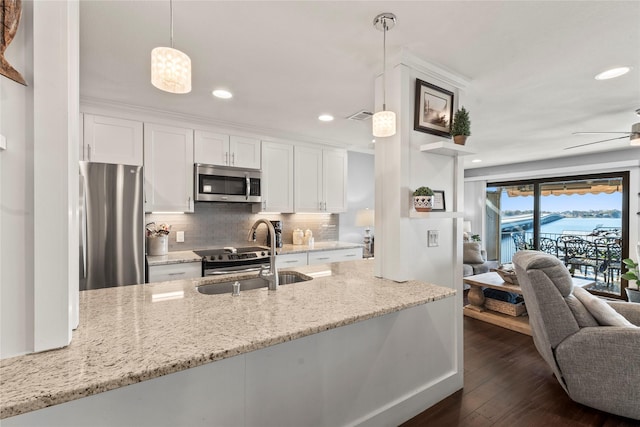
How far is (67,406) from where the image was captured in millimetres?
1069

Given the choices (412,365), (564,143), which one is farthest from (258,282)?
(564,143)

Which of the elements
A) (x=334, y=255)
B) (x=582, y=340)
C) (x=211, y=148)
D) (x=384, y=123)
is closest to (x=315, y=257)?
(x=334, y=255)

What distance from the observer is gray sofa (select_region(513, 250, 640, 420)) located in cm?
192

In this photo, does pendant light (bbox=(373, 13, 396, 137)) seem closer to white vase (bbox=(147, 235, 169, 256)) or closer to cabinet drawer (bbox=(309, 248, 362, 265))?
cabinet drawer (bbox=(309, 248, 362, 265))

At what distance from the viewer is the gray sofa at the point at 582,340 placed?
1.92m

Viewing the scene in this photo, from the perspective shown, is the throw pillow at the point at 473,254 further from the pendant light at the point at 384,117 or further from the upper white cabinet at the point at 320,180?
the pendant light at the point at 384,117

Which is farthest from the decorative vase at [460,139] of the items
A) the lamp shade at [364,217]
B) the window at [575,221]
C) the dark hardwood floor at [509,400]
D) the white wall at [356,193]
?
the window at [575,221]

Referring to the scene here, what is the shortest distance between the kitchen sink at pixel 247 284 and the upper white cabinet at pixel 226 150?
77.5 inches

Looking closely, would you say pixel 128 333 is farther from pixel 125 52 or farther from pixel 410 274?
pixel 125 52

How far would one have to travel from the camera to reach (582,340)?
2014mm

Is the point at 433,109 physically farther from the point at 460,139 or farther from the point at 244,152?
the point at 244,152

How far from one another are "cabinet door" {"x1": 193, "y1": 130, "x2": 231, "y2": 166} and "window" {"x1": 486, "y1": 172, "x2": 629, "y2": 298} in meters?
6.01

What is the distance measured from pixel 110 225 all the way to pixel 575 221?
7.39 metres

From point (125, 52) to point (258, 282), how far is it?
1.78 m
